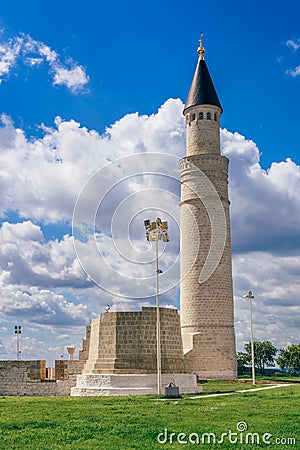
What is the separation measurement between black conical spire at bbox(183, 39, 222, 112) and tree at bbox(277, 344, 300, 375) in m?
27.1

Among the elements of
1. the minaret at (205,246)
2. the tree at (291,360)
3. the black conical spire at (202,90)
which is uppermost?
the black conical spire at (202,90)

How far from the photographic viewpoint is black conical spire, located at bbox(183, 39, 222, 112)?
134ft

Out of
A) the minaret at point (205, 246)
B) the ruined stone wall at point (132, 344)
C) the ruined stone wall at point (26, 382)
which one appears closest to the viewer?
the ruined stone wall at point (132, 344)

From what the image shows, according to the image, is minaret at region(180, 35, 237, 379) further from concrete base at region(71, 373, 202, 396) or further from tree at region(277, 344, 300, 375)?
tree at region(277, 344, 300, 375)

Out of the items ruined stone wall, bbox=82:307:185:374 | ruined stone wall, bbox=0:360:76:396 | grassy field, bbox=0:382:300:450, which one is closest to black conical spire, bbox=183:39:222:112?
ruined stone wall, bbox=82:307:185:374

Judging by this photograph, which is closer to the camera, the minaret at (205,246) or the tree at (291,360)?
the minaret at (205,246)

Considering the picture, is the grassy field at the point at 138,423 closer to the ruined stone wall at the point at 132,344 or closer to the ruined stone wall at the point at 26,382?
the ruined stone wall at the point at 132,344

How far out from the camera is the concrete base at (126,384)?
24.1 m

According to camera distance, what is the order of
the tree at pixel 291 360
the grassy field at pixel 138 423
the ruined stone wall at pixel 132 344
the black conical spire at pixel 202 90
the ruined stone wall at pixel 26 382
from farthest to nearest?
1. the tree at pixel 291 360
2. the black conical spire at pixel 202 90
3. the ruined stone wall at pixel 26 382
4. the ruined stone wall at pixel 132 344
5. the grassy field at pixel 138 423

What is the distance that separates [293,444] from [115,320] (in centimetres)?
1565

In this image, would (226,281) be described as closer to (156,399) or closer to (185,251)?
(185,251)

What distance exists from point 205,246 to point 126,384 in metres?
15.8

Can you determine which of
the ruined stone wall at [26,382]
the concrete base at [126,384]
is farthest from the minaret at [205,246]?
the concrete base at [126,384]

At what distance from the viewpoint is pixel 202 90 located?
41344mm
